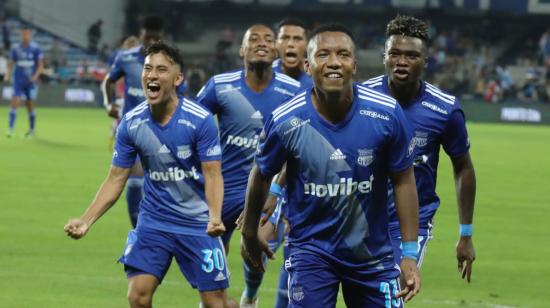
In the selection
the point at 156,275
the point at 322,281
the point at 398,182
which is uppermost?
the point at 398,182

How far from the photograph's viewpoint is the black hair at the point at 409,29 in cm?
728

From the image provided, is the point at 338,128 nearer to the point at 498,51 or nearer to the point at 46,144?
the point at 46,144

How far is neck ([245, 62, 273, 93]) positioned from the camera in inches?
382

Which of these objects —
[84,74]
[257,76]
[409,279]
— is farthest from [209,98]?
[84,74]

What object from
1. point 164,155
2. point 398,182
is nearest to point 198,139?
point 164,155

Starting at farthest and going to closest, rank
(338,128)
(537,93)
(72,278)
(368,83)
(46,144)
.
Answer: (537,93), (46,144), (72,278), (368,83), (338,128)

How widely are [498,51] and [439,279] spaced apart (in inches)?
1537

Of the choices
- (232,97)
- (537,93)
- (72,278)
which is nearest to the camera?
(232,97)

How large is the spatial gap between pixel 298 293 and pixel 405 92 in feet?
5.83

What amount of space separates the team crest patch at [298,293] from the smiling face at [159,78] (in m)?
2.24

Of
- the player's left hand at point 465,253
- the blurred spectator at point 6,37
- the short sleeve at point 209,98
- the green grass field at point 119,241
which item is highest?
the short sleeve at point 209,98

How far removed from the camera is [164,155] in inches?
313

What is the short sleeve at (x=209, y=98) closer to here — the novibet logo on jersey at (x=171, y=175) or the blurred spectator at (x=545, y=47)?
the novibet logo on jersey at (x=171, y=175)

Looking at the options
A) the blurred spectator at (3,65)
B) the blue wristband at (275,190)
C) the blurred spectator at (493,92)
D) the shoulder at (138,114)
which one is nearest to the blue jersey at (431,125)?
the blue wristband at (275,190)
